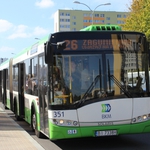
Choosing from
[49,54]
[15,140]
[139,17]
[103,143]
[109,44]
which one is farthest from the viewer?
[139,17]

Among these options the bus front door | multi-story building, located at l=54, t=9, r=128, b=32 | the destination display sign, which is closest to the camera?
the destination display sign

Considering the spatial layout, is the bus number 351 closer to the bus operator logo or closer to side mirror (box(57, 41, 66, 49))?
the bus operator logo

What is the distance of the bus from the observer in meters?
8.73

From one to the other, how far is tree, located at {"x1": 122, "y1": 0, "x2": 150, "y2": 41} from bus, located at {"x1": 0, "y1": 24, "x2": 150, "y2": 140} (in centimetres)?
2270

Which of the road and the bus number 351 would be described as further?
the road

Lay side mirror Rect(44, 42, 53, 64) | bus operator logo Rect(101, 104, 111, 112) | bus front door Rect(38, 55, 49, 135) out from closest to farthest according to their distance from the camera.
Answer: side mirror Rect(44, 42, 53, 64) → bus operator logo Rect(101, 104, 111, 112) → bus front door Rect(38, 55, 49, 135)

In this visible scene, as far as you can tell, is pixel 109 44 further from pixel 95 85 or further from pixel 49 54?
pixel 49 54

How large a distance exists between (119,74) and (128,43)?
84cm

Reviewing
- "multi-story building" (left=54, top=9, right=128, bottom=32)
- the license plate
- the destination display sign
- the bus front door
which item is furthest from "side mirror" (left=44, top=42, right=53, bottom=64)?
"multi-story building" (left=54, top=9, right=128, bottom=32)

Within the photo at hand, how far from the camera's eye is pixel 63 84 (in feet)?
28.8

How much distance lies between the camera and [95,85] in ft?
28.8

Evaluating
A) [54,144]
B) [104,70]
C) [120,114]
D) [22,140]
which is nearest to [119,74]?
[104,70]

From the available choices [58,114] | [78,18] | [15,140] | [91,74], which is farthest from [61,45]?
[78,18]

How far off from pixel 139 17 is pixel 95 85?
2461 cm
